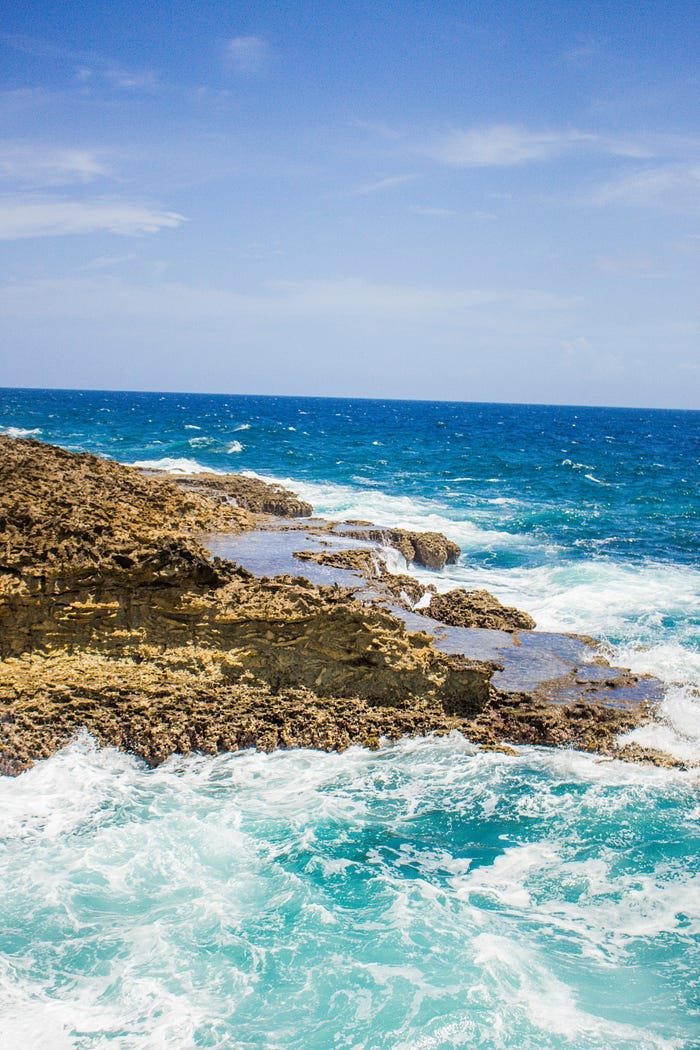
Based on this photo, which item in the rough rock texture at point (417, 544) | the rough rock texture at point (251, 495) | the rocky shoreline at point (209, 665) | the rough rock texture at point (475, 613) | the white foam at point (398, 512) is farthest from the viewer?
the white foam at point (398, 512)

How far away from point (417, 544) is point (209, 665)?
370 inches

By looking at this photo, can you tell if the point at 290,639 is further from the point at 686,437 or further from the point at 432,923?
the point at 686,437

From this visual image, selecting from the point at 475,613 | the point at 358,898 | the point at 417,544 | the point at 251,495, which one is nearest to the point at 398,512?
the point at 251,495

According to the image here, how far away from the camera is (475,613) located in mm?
12672

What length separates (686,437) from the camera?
87.3 meters

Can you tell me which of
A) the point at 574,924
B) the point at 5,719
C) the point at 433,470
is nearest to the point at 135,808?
the point at 5,719

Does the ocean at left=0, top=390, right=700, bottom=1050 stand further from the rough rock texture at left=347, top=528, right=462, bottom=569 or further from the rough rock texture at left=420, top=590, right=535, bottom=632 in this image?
the rough rock texture at left=347, top=528, right=462, bottom=569

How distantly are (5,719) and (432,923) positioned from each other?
198 inches

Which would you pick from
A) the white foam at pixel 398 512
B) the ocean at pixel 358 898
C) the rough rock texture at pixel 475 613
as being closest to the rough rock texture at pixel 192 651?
the ocean at pixel 358 898

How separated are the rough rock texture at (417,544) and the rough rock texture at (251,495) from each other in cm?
328

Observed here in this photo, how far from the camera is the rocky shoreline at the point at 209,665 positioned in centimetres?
907

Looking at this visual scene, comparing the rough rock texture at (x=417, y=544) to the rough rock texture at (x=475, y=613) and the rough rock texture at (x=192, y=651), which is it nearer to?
the rough rock texture at (x=475, y=613)

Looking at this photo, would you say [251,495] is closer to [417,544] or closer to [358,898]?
[417,544]

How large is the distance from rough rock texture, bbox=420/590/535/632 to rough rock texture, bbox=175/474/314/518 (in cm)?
704
